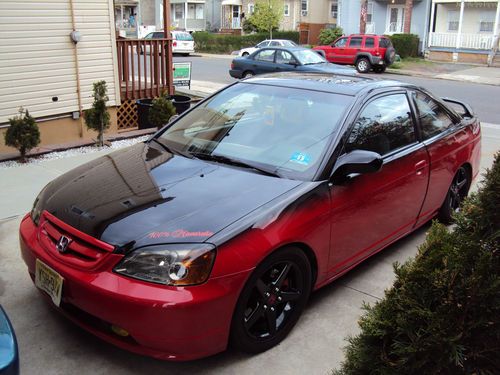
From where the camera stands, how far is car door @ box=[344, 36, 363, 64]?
24.5m

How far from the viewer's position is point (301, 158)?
361 centimetres

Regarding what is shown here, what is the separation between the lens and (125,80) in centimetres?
995

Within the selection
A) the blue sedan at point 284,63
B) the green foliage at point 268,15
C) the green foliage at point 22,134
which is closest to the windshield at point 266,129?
the green foliage at point 22,134

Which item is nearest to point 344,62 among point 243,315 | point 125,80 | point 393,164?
point 125,80

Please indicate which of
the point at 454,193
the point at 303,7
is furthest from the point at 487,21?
the point at 454,193

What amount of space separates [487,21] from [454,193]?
95.6 ft

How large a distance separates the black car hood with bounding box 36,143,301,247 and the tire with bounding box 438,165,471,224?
7.91ft

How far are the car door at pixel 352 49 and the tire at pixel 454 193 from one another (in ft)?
65.9

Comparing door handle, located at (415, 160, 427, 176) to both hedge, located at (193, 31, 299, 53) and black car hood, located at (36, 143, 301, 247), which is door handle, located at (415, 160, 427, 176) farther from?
hedge, located at (193, 31, 299, 53)

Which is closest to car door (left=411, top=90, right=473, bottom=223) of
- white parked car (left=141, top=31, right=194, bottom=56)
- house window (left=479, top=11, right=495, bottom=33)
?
house window (left=479, top=11, right=495, bottom=33)

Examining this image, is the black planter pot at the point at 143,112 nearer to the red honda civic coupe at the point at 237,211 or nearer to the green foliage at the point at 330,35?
the red honda civic coupe at the point at 237,211

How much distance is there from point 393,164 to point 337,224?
2.87 feet

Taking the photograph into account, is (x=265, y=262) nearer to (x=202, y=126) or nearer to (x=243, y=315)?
(x=243, y=315)

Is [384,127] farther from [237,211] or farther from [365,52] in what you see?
[365,52]
